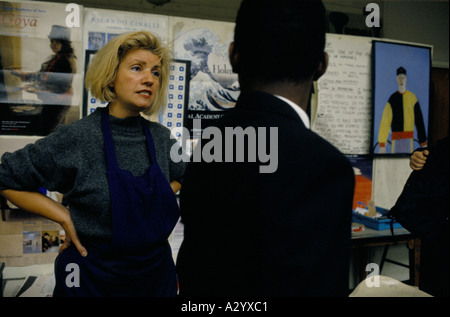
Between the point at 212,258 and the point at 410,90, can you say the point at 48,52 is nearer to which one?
the point at 212,258

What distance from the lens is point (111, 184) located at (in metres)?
1.29

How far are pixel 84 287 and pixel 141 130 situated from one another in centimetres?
67

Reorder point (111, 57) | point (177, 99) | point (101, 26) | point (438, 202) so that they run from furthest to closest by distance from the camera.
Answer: point (177, 99), point (101, 26), point (438, 202), point (111, 57)

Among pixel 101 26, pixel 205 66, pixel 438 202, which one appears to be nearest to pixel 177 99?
pixel 205 66

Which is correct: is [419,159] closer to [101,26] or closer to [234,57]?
[234,57]

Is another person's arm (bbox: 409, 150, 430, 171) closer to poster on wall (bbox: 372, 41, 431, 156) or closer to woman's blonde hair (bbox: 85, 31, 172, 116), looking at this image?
woman's blonde hair (bbox: 85, 31, 172, 116)

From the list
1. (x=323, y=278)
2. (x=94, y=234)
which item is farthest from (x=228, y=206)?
(x=94, y=234)

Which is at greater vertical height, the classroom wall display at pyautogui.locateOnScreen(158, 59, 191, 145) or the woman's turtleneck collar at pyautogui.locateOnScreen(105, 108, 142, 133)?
the classroom wall display at pyautogui.locateOnScreen(158, 59, 191, 145)

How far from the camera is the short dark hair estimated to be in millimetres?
628

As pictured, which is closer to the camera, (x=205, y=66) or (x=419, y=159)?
(x=419, y=159)

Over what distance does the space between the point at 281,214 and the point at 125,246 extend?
906mm

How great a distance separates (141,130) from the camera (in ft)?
4.91

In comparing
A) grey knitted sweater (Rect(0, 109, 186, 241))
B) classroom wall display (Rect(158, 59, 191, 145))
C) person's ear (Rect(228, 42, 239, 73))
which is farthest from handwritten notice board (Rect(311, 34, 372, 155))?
person's ear (Rect(228, 42, 239, 73))

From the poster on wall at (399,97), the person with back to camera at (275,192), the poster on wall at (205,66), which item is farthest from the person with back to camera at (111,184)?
the poster on wall at (399,97)
